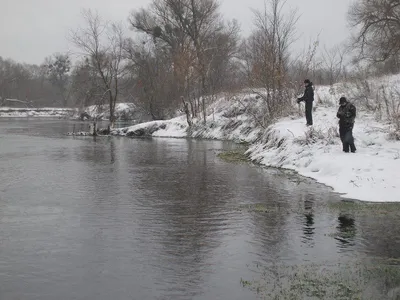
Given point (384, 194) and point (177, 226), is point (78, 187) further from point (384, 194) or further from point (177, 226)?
point (384, 194)

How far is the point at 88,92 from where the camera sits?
48250 millimetres

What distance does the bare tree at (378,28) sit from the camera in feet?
108

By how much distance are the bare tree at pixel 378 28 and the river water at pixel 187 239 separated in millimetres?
23859

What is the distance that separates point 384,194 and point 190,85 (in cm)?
2923

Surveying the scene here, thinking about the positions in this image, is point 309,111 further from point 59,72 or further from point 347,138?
point 59,72

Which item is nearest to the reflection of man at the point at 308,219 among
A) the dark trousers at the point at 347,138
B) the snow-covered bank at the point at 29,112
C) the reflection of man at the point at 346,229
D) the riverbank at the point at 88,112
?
the reflection of man at the point at 346,229

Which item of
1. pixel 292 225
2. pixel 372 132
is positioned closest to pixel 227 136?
pixel 372 132

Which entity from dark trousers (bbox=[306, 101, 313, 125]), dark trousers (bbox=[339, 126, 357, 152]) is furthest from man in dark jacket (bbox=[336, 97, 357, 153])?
dark trousers (bbox=[306, 101, 313, 125])

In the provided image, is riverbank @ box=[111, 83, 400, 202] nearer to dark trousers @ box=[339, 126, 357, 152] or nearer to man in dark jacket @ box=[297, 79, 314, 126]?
dark trousers @ box=[339, 126, 357, 152]

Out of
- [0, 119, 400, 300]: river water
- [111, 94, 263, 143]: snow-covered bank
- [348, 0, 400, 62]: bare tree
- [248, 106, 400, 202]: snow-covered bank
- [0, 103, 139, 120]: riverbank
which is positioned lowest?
[0, 119, 400, 300]: river water

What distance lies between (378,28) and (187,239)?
31696mm

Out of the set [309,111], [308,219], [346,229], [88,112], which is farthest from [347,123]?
[88,112]

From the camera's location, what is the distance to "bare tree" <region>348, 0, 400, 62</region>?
3288 cm

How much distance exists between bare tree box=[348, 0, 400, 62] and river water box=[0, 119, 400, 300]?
23.9 m
